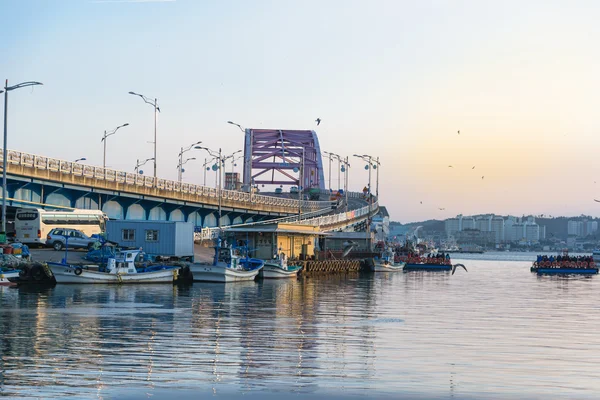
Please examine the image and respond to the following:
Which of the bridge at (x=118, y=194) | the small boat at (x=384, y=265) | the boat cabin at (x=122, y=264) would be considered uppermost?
the bridge at (x=118, y=194)

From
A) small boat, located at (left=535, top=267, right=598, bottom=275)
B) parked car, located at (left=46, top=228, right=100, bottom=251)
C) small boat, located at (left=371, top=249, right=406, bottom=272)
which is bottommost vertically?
small boat, located at (left=535, top=267, right=598, bottom=275)

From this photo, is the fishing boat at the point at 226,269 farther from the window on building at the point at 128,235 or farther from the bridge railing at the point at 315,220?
the bridge railing at the point at 315,220

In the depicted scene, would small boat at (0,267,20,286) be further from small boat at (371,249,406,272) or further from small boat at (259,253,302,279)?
small boat at (371,249,406,272)

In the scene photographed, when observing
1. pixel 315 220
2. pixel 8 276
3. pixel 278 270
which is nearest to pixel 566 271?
pixel 315 220

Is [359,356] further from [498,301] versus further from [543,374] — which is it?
[498,301]

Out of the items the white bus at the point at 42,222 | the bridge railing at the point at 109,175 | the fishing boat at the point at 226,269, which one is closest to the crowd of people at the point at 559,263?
the bridge railing at the point at 109,175

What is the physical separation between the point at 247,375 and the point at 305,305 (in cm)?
2938

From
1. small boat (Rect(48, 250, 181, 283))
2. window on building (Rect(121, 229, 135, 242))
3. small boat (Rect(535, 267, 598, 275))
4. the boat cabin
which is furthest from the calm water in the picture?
small boat (Rect(535, 267, 598, 275))

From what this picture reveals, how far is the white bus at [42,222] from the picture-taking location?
274 feet

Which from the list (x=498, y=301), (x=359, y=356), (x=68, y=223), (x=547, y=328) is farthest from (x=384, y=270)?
(x=359, y=356)

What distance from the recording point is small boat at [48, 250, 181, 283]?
67.8 m

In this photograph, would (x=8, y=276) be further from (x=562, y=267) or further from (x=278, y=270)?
(x=562, y=267)

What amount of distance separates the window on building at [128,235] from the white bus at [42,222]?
5.40 metres

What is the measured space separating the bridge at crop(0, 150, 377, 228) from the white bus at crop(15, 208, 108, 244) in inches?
59.2
